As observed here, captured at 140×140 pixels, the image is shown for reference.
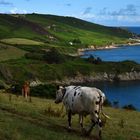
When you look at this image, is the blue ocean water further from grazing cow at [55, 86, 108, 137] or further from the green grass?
grazing cow at [55, 86, 108, 137]

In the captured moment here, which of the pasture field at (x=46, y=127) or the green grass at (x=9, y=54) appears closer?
the pasture field at (x=46, y=127)

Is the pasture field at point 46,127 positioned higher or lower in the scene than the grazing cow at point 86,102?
lower

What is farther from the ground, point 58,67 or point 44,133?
point 44,133

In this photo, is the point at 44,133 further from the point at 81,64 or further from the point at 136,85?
the point at 81,64

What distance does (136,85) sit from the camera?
157 m

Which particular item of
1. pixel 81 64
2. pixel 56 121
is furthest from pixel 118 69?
pixel 56 121

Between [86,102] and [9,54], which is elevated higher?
[86,102]

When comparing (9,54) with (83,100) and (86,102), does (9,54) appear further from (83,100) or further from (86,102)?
(86,102)

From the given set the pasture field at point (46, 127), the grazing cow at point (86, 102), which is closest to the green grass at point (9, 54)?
the pasture field at point (46, 127)

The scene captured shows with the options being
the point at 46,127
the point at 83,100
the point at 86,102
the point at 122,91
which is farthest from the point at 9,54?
the point at 86,102

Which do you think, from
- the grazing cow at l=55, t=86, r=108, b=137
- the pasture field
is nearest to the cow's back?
the grazing cow at l=55, t=86, r=108, b=137

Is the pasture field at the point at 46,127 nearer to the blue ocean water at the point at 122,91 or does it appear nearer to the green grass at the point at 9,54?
the blue ocean water at the point at 122,91

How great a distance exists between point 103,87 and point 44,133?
447 ft

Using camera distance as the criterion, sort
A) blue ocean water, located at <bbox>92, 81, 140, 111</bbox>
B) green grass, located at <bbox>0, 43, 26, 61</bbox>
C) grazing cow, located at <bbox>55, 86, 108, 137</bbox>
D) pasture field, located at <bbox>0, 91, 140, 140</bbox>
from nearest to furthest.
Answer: pasture field, located at <bbox>0, 91, 140, 140</bbox>
grazing cow, located at <bbox>55, 86, 108, 137</bbox>
blue ocean water, located at <bbox>92, 81, 140, 111</bbox>
green grass, located at <bbox>0, 43, 26, 61</bbox>
